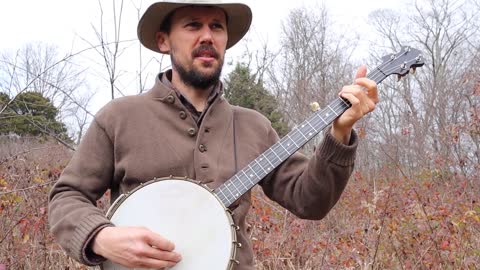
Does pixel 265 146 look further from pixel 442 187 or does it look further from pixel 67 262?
pixel 442 187

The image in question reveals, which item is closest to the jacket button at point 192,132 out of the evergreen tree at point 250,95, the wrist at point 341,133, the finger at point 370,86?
the wrist at point 341,133

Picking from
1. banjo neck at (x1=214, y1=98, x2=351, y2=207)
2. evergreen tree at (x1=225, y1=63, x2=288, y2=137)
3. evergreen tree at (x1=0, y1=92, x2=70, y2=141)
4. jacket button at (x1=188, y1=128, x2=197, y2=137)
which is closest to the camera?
banjo neck at (x1=214, y1=98, x2=351, y2=207)

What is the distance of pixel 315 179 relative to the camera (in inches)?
73.4

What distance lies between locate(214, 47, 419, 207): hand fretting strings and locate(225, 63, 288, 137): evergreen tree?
14686mm

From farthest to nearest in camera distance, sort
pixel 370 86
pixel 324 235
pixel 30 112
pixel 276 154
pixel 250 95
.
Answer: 1. pixel 250 95
2. pixel 324 235
3. pixel 30 112
4. pixel 276 154
5. pixel 370 86

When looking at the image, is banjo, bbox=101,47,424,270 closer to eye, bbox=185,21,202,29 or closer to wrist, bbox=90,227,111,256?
wrist, bbox=90,227,111,256

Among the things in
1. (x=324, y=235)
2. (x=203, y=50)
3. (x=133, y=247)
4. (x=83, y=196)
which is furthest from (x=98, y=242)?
(x=324, y=235)

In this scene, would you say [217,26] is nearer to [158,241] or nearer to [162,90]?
[162,90]

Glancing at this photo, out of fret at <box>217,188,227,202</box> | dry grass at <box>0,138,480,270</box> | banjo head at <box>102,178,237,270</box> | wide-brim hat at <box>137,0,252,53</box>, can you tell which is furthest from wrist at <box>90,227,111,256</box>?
dry grass at <box>0,138,480,270</box>

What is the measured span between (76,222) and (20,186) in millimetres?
3514

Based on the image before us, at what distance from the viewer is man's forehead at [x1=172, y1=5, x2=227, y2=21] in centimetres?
204

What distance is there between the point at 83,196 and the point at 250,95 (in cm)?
1512

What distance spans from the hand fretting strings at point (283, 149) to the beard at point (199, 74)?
0.36 metres

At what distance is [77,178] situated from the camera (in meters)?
1.89
